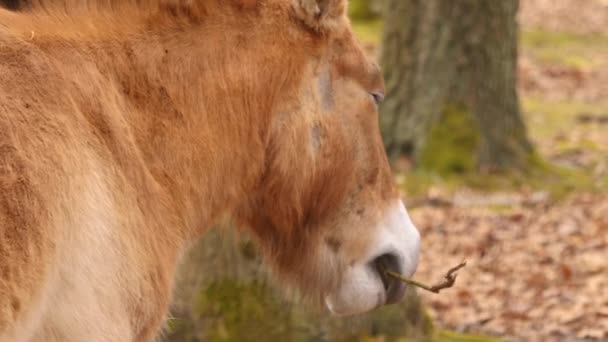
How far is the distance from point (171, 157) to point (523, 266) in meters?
5.24

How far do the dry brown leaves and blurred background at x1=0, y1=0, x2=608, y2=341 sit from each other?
2 cm

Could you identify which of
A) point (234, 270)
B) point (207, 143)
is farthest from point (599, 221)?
point (207, 143)

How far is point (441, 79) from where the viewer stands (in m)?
11.1

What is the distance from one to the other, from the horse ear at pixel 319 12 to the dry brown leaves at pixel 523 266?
326 cm

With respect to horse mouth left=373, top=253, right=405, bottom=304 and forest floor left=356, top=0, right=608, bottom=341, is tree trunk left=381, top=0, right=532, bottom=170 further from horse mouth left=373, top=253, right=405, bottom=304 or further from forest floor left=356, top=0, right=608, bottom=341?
horse mouth left=373, top=253, right=405, bottom=304

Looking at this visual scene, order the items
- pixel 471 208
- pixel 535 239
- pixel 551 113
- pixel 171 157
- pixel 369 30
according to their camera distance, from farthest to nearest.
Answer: pixel 369 30
pixel 551 113
pixel 471 208
pixel 535 239
pixel 171 157

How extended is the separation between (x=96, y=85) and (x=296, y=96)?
767mm

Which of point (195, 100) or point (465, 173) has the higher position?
point (195, 100)

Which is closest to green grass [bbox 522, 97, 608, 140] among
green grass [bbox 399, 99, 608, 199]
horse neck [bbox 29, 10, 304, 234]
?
green grass [bbox 399, 99, 608, 199]

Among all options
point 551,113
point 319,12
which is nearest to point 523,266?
point 319,12

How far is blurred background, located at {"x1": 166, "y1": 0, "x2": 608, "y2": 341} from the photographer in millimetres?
5734

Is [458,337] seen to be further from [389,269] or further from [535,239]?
[535,239]

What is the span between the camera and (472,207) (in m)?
10.2

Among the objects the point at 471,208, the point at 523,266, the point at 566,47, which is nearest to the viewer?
the point at 523,266
